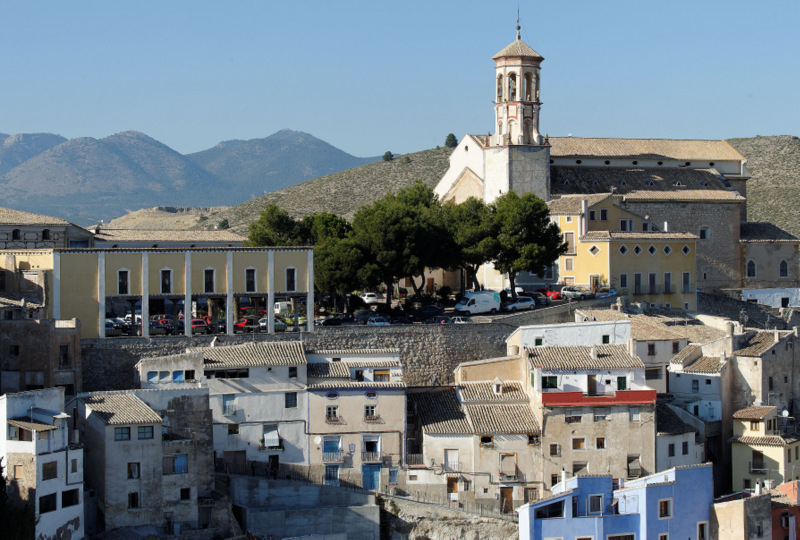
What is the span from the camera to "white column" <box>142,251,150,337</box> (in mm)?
47625

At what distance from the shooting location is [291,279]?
5003 centimetres

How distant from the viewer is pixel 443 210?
63031 millimetres

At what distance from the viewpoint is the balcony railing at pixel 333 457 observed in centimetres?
4450

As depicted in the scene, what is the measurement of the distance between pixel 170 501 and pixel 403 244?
21.1 meters

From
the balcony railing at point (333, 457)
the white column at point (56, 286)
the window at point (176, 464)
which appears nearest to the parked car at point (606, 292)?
the balcony railing at point (333, 457)

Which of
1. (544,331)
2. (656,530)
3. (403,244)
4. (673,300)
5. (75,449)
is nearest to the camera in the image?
(75,449)

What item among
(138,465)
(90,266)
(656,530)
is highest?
(90,266)

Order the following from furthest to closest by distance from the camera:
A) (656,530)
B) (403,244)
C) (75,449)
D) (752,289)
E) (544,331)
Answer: (752,289) → (403,244) → (544,331) → (656,530) → (75,449)

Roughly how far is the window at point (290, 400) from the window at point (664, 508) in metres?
14.1

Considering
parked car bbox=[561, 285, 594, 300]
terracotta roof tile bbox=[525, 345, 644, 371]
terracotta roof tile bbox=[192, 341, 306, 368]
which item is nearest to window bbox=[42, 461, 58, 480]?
terracotta roof tile bbox=[192, 341, 306, 368]

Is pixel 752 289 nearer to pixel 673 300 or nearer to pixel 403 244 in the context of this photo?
pixel 673 300

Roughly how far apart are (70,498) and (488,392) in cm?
1737

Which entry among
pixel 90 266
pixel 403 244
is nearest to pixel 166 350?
pixel 90 266

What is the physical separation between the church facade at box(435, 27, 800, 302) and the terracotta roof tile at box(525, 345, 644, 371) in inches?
650
